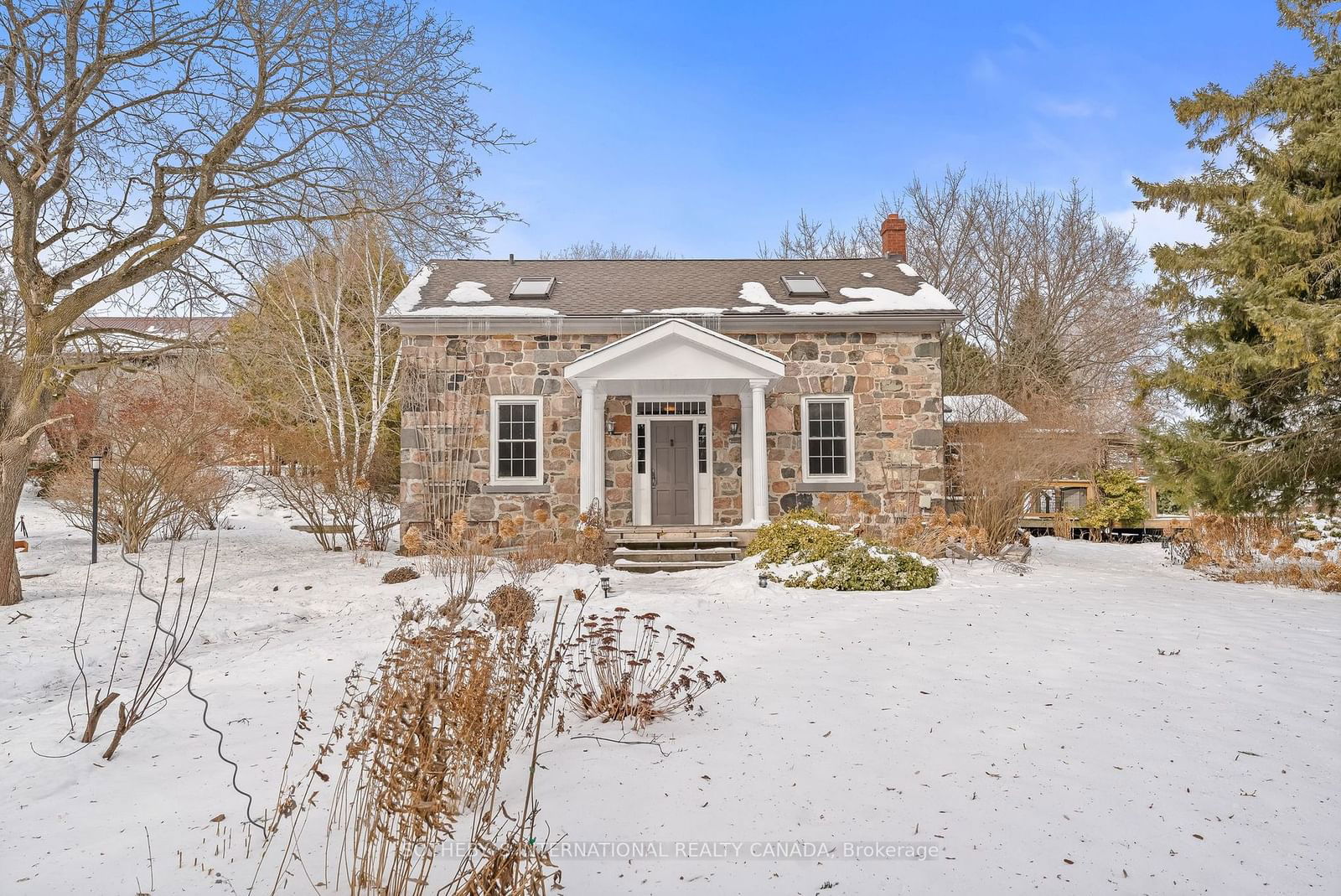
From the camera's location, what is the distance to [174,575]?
873 cm

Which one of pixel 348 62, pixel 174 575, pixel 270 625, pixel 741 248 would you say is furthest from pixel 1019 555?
pixel 741 248

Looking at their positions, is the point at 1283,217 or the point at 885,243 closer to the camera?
the point at 1283,217

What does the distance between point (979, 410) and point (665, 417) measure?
7874mm

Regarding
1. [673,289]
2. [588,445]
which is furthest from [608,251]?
[588,445]

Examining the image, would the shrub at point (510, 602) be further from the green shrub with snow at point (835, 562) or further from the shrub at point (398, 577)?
A: the green shrub with snow at point (835, 562)

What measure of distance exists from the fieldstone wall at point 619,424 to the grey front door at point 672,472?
1.36ft

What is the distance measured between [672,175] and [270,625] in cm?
1277

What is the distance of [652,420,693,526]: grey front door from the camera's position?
12188 millimetres

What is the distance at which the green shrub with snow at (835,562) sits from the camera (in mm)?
7992

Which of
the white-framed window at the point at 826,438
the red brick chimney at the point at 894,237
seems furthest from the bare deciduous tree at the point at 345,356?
the red brick chimney at the point at 894,237

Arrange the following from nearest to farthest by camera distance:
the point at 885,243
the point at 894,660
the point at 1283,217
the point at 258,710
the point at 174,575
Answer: the point at 258,710 → the point at 894,660 → the point at 1283,217 → the point at 174,575 → the point at 885,243

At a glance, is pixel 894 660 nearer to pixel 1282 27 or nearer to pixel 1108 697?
pixel 1108 697

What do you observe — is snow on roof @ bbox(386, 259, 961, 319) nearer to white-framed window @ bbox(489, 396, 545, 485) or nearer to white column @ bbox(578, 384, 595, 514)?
white-framed window @ bbox(489, 396, 545, 485)

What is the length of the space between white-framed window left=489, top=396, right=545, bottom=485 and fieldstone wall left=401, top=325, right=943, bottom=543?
113mm
